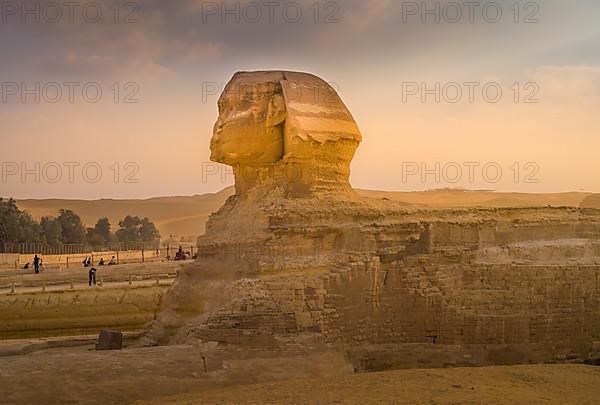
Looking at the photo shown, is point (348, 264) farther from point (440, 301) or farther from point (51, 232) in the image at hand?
point (51, 232)

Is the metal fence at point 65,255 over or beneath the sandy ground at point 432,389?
over

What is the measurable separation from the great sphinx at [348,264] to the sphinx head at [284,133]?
0.06 feet

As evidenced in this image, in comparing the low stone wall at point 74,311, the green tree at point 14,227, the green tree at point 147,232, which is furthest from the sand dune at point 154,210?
the low stone wall at point 74,311

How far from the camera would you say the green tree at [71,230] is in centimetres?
3550

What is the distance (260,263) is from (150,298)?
8645 millimetres

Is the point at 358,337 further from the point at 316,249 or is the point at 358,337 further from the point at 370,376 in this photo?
the point at 316,249

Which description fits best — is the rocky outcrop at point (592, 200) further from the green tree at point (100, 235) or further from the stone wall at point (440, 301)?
the green tree at point (100, 235)

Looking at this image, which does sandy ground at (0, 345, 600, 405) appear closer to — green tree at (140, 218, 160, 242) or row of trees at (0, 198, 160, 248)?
row of trees at (0, 198, 160, 248)

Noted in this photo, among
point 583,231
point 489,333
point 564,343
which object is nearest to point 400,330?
point 489,333

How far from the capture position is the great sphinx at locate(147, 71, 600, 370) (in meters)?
8.30

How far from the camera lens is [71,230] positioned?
35.9m

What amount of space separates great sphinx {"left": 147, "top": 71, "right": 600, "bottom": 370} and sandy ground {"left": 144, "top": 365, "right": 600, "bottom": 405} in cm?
47

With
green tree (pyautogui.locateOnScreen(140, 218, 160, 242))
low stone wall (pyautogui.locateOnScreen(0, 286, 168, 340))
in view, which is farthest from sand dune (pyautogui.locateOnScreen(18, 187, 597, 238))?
low stone wall (pyautogui.locateOnScreen(0, 286, 168, 340))

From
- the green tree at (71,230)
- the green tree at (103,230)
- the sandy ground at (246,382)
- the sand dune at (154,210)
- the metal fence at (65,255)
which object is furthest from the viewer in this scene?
the sand dune at (154,210)
